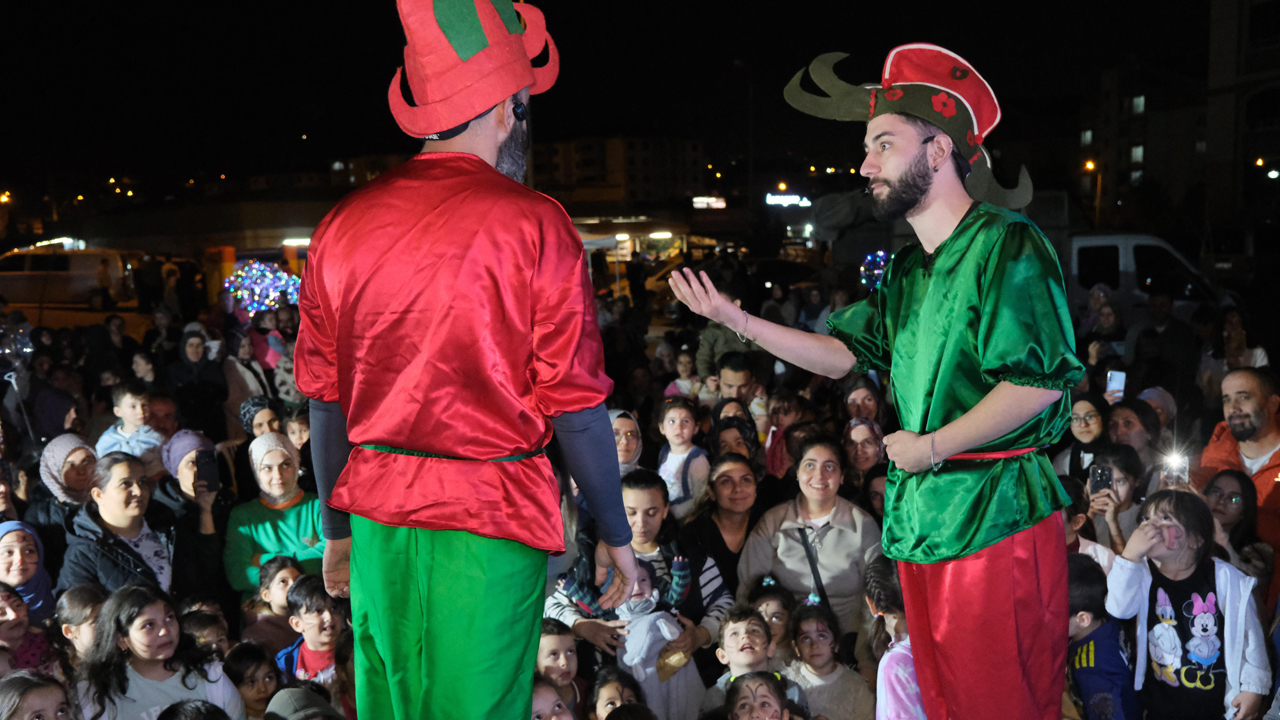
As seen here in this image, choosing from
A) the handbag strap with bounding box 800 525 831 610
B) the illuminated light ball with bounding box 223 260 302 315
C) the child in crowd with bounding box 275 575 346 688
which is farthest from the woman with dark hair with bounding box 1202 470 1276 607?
the illuminated light ball with bounding box 223 260 302 315

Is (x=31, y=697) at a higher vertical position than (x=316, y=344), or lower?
lower

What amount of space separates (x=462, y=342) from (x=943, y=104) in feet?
3.67

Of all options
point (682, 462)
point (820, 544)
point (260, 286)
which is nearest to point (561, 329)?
point (820, 544)

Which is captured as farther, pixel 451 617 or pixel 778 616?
pixel 778 616

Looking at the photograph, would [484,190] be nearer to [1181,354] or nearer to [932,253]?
[932,253]

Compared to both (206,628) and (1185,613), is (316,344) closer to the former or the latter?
(206,628)

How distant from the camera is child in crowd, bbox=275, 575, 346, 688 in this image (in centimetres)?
422

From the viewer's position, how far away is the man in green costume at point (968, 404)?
1990mm

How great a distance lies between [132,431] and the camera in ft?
21.1

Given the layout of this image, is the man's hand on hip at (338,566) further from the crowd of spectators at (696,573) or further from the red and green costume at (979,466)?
the red and green costume at (979,466)

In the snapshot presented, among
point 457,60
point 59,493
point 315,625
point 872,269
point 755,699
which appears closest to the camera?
point 457,60

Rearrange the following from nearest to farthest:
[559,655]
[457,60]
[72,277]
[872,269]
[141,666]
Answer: [457,60] → [141,666] → [559,655] → [872,269] → [72,277]

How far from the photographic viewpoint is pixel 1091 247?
12.7 m

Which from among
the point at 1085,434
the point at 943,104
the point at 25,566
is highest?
the point at 943,104
